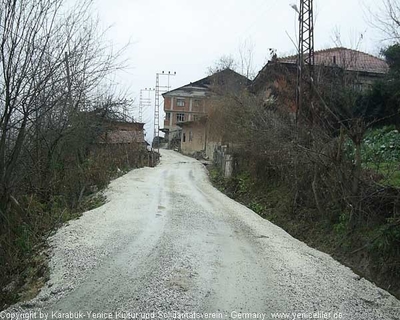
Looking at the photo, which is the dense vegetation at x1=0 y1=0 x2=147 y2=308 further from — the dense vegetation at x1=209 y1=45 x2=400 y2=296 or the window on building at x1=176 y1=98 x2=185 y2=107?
the window on building at x1=176 y1=98 x2=185 y2=107

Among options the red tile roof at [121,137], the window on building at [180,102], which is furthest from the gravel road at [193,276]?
the window on building at [180,102]

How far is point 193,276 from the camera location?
249 inches

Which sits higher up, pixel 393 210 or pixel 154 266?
pixel 393 210

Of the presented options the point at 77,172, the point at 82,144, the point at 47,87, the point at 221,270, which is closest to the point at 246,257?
the point at 221,270

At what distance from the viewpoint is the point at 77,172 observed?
653 inches

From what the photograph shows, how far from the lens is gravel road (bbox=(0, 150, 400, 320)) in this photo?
5219 millimetres

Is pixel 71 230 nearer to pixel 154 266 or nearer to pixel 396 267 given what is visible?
pixel 154 266

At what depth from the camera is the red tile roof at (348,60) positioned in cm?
1933

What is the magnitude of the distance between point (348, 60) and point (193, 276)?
16373 millimetres

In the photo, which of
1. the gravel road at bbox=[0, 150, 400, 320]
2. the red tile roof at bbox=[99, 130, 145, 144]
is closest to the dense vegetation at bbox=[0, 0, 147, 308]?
the gravel road at bbox=[0, 150, 400, 320]

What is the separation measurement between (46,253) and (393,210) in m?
6.09

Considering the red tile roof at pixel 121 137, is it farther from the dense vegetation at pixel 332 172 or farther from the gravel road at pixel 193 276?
the gravel road at pixel 193 276

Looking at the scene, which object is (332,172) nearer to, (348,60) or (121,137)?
(348,60)

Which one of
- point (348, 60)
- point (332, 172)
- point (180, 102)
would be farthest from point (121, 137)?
point (180, 102)
